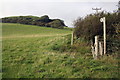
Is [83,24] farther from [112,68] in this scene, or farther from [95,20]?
[112,68]

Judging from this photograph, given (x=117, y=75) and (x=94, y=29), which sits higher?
(x=94, y=29)

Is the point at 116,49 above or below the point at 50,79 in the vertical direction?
above

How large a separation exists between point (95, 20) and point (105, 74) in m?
5.51

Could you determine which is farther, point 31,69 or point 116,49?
point 116,49

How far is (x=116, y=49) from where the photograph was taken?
22.7 feet

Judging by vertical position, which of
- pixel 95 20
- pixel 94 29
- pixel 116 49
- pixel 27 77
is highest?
Answer: pixel 95 20

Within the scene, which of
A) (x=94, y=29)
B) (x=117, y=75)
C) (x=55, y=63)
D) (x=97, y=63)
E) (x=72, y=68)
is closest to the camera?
(x=117, y=75)

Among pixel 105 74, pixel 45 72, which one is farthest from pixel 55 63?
pixel 105 74

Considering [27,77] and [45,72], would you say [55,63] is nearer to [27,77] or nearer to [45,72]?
[45,72]

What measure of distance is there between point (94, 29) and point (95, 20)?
746mm

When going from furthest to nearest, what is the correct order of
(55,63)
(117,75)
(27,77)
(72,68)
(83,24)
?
1. (83,24)
2. (55,63)
3. (72,68)
4. (27,77)
5. (117,75)

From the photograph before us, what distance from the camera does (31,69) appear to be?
5.48 meters

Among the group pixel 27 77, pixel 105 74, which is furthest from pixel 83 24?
pixel 27 77

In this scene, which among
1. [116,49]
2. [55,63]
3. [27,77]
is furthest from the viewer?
[116,49]
